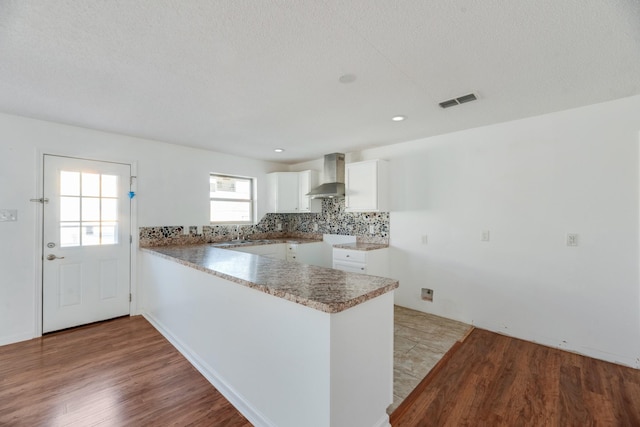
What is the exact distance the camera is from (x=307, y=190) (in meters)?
4.58

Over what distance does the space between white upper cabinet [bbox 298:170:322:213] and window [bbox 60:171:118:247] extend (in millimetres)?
2582

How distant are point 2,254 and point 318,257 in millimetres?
3594

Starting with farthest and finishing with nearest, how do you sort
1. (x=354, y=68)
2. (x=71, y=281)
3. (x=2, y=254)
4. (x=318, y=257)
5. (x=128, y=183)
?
(x=318, y=257)
(x=128, y=183)
(x=71, y=281)
(x=2, y=254)
(x=354, y=68)

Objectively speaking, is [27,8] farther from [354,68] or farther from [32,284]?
[32,284]

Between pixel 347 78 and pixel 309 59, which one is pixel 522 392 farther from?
pixel 309 59

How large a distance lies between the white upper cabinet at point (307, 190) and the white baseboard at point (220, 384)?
2.65m

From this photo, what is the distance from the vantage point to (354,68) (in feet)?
5.74

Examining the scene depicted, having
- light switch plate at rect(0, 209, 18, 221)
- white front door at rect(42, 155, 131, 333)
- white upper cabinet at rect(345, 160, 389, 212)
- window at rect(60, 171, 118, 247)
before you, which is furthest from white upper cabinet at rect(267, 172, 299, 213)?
light switch plate at rect(0, 209, 18, 221)

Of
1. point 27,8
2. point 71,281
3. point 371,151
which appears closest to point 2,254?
point 71,281

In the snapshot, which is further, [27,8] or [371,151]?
[371,151]

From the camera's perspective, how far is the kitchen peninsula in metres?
1.27

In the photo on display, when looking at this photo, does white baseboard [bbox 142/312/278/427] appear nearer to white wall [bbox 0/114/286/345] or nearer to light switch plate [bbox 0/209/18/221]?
white wall [bbox 0/114/286/345]

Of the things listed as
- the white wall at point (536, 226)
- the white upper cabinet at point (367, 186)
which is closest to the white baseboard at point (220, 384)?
the white wall at point (536, 226)

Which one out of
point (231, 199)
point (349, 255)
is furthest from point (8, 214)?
point (349, 255)
